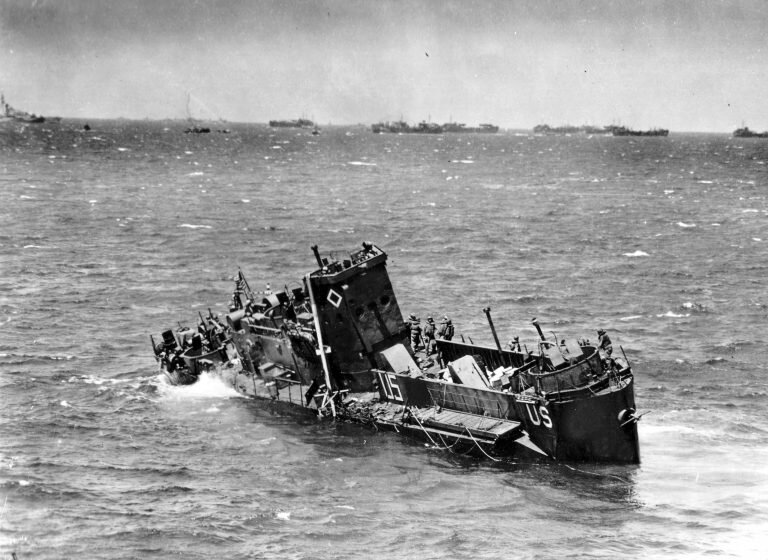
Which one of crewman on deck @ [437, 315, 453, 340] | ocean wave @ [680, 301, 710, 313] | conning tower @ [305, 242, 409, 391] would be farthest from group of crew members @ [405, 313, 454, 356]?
ocean wave @ [680, 301, 710, 313]

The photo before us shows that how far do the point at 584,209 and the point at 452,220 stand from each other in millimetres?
21369

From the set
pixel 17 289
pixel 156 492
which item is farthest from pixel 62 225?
pixel 156 492

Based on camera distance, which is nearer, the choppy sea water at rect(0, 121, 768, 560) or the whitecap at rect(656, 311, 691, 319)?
the choppy sea water at rect(0, 121, 768, 560)

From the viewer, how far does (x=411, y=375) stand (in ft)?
111

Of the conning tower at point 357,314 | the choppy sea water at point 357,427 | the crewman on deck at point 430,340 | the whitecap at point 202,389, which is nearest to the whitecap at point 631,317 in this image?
the choppy sea water at point 357,427

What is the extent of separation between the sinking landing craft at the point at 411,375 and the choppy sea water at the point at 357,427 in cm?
95

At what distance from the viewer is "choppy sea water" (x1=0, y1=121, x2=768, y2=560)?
83.7ft

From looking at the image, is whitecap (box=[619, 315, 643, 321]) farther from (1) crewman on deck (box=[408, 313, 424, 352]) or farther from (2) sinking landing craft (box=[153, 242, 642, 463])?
(1) crewman on deck (box=[408, 313, 424, 352])

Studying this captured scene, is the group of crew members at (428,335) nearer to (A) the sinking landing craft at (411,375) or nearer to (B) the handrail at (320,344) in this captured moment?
(A) the sinking landing craft at (411,375)

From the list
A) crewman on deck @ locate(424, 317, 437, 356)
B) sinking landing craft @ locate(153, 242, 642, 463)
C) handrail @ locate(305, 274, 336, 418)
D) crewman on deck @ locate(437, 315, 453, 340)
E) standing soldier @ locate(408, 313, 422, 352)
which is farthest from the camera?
standing soldier @ locate(408, 313, 422, 352)

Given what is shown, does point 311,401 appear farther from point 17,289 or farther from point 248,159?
point 248,159

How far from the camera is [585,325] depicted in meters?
50.8

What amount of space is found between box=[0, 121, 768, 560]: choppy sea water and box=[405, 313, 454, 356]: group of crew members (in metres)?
5.79

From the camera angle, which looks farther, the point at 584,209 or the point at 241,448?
the point at 584,209
